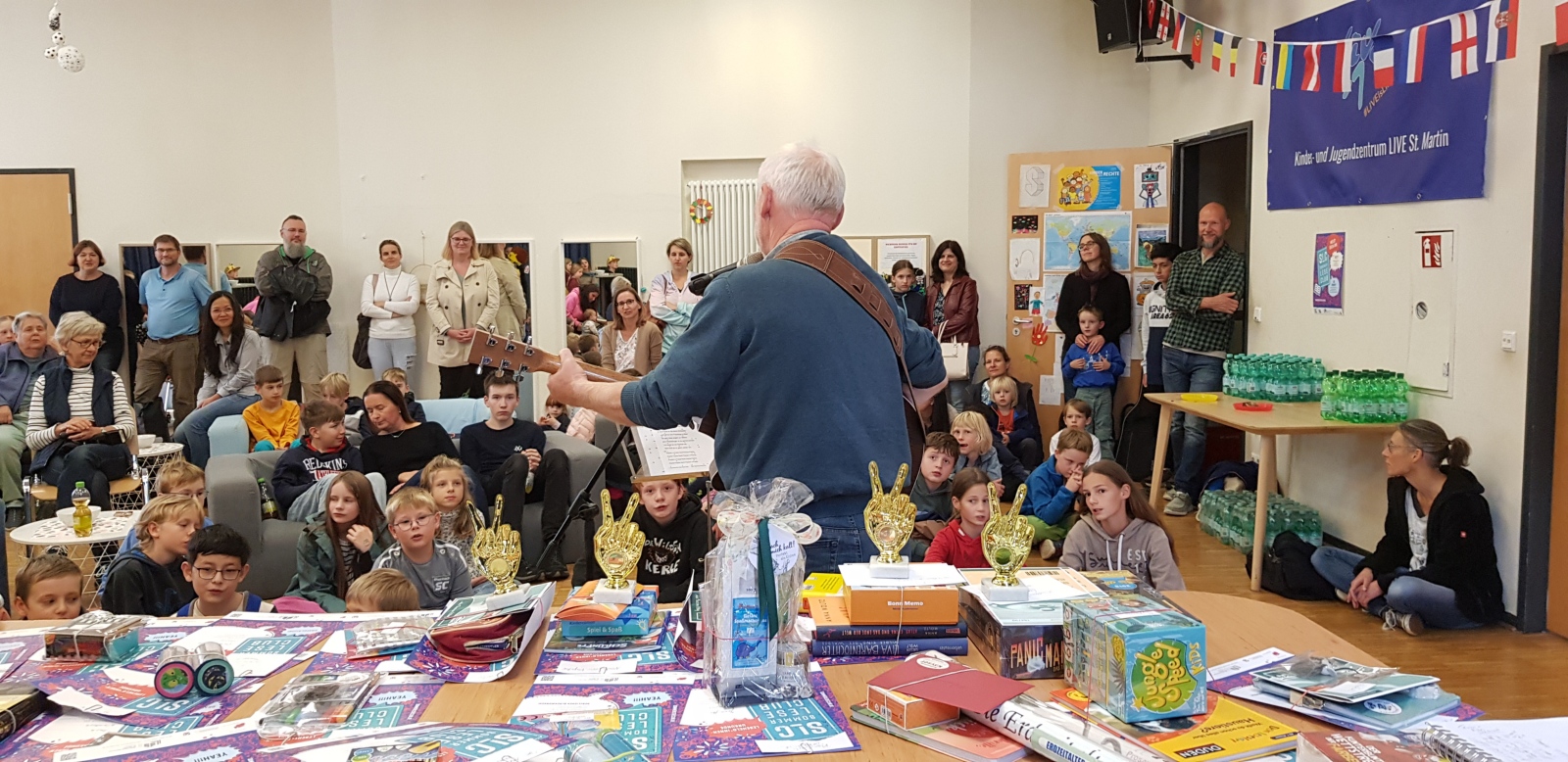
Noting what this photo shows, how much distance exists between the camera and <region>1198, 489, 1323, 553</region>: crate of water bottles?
580 cm

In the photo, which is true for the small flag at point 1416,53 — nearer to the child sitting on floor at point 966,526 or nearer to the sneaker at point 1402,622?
the sneaker at point 1402,622

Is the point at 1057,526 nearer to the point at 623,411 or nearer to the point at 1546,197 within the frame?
the point at 1546,197

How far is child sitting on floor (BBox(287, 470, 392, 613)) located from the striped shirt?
275 centimetres

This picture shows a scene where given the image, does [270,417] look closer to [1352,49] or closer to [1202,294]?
[1202,294]

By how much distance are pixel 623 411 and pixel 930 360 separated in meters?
0.72

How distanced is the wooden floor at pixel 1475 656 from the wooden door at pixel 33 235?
6146 millimetres

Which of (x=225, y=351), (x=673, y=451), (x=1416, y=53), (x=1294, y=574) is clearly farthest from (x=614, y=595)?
(x=225, y=351)

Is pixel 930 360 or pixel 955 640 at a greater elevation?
pixel 930 360

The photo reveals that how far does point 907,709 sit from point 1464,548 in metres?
3.75

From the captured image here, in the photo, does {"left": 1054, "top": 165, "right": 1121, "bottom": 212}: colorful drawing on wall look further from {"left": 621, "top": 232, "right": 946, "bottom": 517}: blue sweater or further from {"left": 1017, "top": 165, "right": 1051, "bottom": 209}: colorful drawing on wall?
{"left": 621, "top": 232, "right": 946, "bottom": 517}: blue sweater

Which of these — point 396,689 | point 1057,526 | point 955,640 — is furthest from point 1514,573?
point 396,689

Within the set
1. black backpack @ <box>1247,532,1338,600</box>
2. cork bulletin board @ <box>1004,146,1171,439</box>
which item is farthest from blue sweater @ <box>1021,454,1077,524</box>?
cork bulletin board @ <box>1004,146,1171,439</box>

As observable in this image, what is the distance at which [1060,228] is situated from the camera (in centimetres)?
812

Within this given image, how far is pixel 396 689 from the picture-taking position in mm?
1791
